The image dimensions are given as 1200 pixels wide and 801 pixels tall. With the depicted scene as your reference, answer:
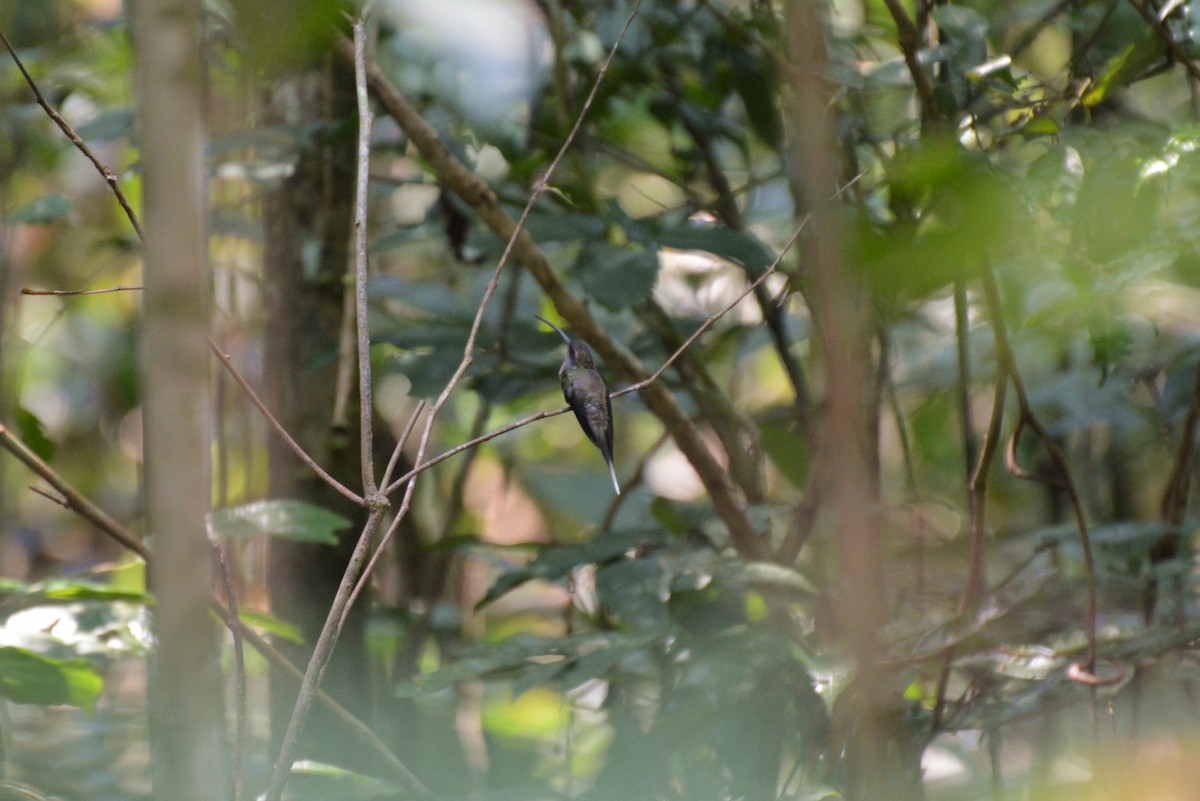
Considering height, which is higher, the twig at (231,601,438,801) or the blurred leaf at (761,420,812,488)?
the blurred leaf at (761,420,812,488)

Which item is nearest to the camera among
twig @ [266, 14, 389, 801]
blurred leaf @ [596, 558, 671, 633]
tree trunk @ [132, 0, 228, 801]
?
tree trunk @ [132, 0, 228, 801]

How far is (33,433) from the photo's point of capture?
117cm

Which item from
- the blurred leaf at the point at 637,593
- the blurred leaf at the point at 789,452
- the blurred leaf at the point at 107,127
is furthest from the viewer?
the blurred leaf at the point at 789,452

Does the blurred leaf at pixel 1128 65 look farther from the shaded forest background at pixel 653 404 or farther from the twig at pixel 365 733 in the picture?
the twig at pixel 365 733

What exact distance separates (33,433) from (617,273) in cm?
67

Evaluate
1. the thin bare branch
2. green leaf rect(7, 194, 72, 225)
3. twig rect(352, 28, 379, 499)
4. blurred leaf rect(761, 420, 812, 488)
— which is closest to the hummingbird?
twig rect(352, 28, 379, 499)

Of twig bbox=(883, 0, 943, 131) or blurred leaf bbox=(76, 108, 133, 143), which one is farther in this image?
blurred leaf bbox=(76, 108, 133, 143)

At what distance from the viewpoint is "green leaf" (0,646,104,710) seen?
36.6 inches

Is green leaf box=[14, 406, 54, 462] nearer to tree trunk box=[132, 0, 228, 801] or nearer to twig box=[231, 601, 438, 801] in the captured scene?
twig box=[231, 601, 438, 801]

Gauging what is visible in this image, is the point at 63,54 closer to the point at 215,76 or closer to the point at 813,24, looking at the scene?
the point at 215,76

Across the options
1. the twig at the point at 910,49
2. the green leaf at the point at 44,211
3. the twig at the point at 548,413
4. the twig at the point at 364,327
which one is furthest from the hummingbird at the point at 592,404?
the green leaf at the point at 44,211

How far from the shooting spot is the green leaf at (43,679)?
3.05 feet

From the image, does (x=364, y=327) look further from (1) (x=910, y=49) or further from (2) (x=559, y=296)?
(1) (x=910, y=49)

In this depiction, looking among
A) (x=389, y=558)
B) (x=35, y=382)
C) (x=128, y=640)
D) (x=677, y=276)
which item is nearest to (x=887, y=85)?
(x=677, y=276)
